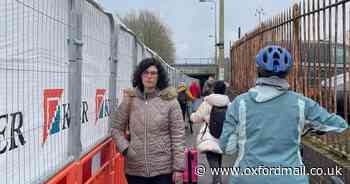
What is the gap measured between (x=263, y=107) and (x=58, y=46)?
1254 mm

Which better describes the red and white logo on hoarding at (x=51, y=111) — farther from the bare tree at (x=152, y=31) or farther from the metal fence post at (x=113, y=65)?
the bare tree at (x=152, y=31)

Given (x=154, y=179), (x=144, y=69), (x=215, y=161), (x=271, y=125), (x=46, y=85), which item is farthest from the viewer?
(x=215, y=161)

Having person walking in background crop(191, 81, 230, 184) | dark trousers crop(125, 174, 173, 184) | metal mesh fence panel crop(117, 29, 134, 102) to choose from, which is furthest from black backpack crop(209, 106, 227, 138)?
dark trousers crop(125, 174, 173, 184)

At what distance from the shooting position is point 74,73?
10.4 feet

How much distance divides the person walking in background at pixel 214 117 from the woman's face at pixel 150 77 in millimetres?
2437

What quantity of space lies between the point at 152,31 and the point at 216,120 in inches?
2569

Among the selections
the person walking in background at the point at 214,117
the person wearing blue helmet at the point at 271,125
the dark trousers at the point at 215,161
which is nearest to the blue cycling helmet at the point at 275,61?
the person wearing blue helmet at the point at 271,125

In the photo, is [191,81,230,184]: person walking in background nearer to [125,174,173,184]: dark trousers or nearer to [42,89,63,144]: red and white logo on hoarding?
[125,174,173,184]: dark trousers

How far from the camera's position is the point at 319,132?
3.13m

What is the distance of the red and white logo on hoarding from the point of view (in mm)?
2637

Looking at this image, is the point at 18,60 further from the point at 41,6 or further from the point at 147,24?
the point at 147,24

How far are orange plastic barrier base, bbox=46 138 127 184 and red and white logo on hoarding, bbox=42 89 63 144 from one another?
0.24 metres

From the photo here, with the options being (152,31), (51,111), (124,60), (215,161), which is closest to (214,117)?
(215,161)

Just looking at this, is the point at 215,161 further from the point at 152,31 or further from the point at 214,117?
the point at 152,31
